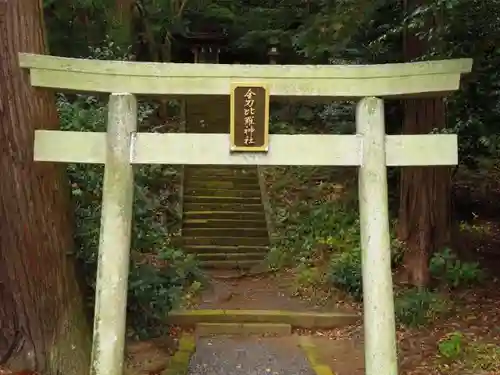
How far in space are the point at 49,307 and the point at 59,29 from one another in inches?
271

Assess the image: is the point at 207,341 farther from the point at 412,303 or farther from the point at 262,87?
the point at 262,87

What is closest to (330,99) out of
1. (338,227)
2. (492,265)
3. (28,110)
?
(28,110)

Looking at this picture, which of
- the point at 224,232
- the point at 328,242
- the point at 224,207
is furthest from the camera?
the point at 224,207

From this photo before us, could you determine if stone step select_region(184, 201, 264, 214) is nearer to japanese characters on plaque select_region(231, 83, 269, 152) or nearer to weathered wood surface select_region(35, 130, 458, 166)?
weathered wood surface select_region(35, 130, 458, 166)

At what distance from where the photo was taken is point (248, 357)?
6.85m

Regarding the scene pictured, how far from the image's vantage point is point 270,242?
37.5 feet

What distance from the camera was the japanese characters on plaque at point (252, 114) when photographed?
439 cm

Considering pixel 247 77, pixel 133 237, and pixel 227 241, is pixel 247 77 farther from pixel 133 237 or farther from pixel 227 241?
pixel 227 241

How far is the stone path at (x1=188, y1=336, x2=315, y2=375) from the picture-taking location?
641cm

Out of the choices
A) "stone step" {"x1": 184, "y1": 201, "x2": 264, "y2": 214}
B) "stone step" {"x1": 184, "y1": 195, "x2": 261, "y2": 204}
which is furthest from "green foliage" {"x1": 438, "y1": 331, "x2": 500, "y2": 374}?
"stone step" {"x1": 184, "y1": 195, "x2": 261, "y2": 204}

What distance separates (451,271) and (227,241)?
15.5 ft

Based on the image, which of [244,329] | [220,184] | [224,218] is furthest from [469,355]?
[220,184]

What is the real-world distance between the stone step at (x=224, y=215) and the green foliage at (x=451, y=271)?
4.83m

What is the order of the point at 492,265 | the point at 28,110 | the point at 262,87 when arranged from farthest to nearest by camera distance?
the point at 492,265 → the point at 28,110 → the point at 262,87
